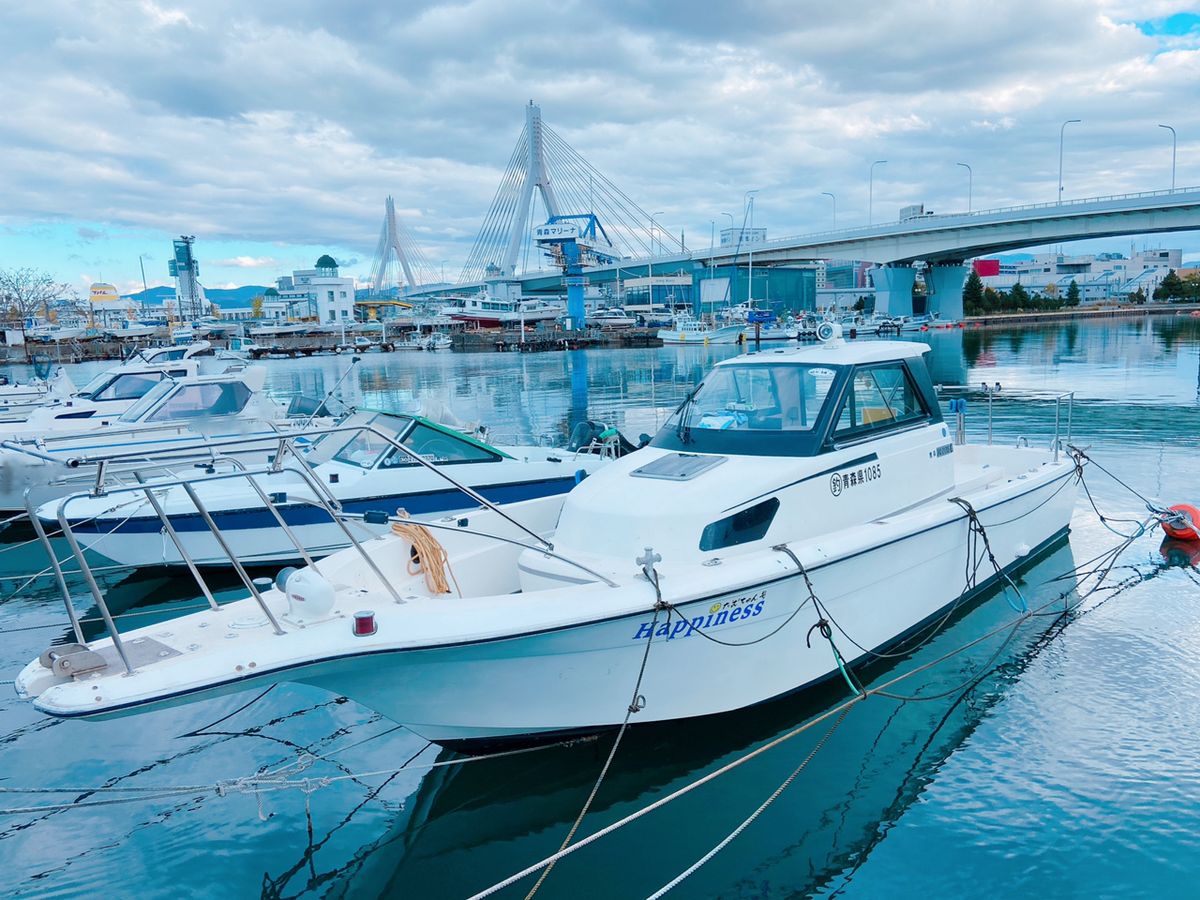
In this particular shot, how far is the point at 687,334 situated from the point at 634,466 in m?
69.0

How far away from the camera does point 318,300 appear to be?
385 ft

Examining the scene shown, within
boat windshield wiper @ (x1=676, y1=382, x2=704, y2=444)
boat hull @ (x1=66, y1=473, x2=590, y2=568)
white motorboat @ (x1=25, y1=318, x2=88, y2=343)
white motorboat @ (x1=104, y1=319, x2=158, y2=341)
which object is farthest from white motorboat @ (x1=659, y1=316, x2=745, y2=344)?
boat windshield wiper @ (x1=676, y1=382, x2=704, y2=444)

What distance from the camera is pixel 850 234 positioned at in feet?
218

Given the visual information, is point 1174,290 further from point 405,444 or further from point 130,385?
point 405,444

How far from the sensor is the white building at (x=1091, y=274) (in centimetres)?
15181

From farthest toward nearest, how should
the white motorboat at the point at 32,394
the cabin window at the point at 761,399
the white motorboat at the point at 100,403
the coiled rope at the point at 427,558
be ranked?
the white motorboat at the point at 32,394 → the white motorboat at the point at 100,403 → the cabin window at the point at 761,399 → the coiled rope at the point at 427,558

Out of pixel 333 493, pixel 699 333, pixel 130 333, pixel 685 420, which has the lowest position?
pixel 333 493

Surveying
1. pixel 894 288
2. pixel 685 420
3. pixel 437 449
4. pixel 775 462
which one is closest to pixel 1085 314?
pixel 894 288

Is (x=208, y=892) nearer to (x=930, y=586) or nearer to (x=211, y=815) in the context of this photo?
(x=211, y=815)

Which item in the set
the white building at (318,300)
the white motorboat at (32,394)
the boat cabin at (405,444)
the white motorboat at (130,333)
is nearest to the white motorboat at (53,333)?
the white motorboat at (130,333)

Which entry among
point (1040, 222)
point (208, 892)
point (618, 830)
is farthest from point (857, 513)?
point (1040, 222)

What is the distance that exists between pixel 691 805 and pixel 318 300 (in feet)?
400

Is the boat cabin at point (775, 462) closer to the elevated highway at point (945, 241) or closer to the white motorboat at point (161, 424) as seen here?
the white motorboat at point (161, 424)

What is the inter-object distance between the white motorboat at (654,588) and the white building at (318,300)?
111496mm
